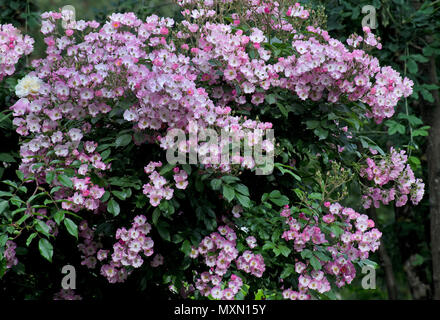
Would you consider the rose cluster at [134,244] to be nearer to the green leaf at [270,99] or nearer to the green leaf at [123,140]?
the green leaf at [123,140]

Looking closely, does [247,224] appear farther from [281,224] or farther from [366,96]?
[366,96]

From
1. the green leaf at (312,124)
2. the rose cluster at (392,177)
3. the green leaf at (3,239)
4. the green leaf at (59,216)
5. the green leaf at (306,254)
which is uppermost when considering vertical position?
the green leaf at (312,124)

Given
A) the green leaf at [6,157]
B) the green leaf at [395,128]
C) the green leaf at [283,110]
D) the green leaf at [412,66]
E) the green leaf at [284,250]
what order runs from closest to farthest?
1. the green leaf at [284,250]
2. the green leaf at [283,110]
3. the green leaf at [6,157]
4. the green leaf at [395,128]
5. the green leaf at [412,66]

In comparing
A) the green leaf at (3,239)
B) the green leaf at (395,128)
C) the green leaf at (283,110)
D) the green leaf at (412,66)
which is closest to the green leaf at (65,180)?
the green leaf at (3,239)

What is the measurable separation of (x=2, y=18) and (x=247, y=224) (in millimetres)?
2821

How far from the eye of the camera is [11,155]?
2.75 metres

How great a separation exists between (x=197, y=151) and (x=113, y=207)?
1.29 feet

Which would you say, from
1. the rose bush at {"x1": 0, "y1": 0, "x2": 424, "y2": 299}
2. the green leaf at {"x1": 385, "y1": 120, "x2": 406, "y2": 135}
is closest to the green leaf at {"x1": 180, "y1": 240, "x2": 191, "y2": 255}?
the rose bush at {"x1": 0, "y1": 0, "x2": 424, "y2": 299}

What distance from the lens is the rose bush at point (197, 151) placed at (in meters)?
2.32

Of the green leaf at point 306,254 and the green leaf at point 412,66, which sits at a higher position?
the green leaf at point 412,66

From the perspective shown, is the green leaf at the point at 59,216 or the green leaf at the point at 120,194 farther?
the green leaf at the point at 120,194

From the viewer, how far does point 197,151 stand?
222 cm

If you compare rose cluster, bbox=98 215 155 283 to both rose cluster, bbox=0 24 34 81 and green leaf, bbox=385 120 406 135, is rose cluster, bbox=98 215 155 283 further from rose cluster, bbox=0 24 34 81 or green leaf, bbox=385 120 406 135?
green leaf, bbox=385 120 406 135

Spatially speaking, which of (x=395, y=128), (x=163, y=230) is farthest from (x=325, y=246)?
(x=395, y=128)
